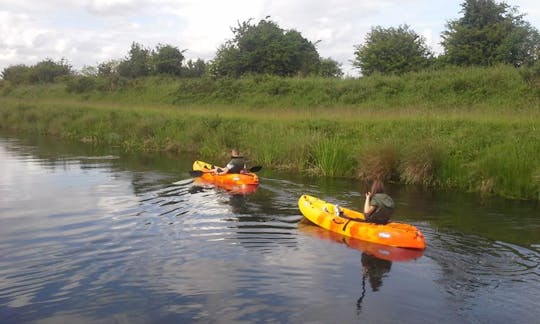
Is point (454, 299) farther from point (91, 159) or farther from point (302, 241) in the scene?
point (91, 159)

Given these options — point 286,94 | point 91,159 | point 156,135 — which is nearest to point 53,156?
point 91,159

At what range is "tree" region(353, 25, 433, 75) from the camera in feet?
96.4

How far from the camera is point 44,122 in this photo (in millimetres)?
29703

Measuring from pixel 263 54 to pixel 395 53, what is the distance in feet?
30.0

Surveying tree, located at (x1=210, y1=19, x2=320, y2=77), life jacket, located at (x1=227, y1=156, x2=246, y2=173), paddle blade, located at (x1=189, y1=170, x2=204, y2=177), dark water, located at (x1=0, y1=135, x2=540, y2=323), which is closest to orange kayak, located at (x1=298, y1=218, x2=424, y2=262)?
dark water, located at (x1=0, y1=135, x2=540, y2=323)

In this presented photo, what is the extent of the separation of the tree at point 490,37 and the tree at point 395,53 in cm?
201

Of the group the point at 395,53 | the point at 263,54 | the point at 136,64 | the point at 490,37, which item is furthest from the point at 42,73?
the point at 490,37

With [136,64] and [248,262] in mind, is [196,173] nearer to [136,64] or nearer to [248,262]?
[248,262]

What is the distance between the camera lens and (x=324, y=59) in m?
43.7

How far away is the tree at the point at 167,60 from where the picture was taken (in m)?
42.6

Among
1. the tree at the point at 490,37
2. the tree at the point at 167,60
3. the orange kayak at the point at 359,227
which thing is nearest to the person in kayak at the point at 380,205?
the orange kayak at the point at 359,227

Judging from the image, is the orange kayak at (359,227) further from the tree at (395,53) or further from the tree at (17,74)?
the tree at (17,74)

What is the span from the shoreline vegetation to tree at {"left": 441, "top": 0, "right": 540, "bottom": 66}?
93.1 inches

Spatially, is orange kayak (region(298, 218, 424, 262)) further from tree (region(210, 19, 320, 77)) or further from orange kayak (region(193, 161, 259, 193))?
tree (region(210, 19, 320, 77))
